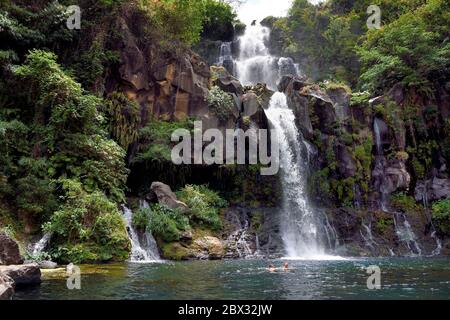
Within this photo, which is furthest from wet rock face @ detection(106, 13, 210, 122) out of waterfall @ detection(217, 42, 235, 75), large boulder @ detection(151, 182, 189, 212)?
waterfall @ detection(217, 42, 235, 75)

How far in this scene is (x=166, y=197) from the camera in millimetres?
21828

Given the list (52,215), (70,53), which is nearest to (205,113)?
(70,53)

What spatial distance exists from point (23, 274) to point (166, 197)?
11515mm

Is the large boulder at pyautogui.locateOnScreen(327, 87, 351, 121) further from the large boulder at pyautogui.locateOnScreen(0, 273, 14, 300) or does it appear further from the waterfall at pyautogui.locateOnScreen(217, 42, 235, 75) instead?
the large boulder at pyautogui.locateOnScreen(0, 273, 14, 300)

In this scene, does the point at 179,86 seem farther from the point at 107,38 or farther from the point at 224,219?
the point at 224,219

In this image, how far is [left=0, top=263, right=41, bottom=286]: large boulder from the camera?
10.2 m

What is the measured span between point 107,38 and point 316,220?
15.3m

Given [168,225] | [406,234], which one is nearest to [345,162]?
[406,234]

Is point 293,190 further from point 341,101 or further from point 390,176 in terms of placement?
point 341,101

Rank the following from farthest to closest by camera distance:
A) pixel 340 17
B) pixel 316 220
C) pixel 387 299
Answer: pixel 340 17, pixel 316 220, pixel 387 299

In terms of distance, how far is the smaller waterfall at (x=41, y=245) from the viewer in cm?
1542

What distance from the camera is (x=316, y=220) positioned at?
82.6 ft

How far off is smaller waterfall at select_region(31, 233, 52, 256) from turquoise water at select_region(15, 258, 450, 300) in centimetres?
210

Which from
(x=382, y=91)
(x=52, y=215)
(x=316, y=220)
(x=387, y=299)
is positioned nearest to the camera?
(x=387, y=299)
